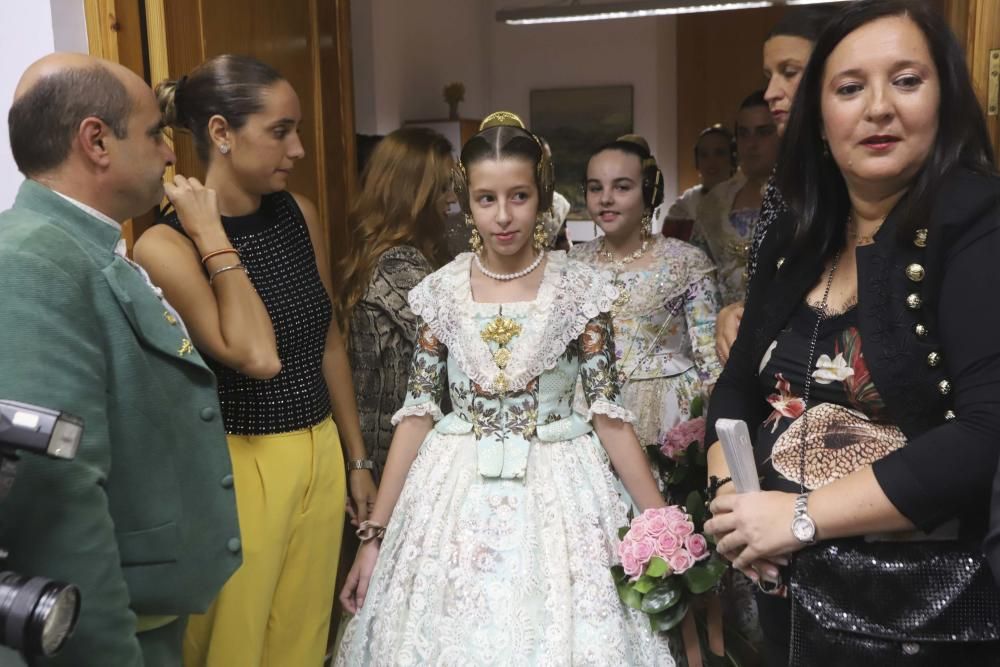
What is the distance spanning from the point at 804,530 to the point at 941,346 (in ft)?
1.09

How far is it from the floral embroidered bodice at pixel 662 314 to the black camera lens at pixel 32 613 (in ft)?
7.33

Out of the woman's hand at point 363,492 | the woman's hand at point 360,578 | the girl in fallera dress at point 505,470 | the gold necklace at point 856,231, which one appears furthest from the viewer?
the woman's hand at point 363,492

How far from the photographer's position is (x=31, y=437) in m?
1.04

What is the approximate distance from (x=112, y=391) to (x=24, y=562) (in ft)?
0.91

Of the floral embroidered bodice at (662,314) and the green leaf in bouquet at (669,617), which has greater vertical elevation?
the floral embroidered bodice at (662,314)

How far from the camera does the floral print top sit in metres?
1.42

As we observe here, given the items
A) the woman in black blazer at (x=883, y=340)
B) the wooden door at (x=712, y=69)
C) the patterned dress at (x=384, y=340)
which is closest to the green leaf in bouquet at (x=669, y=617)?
the woman in black blazer at (x=883, y=340)

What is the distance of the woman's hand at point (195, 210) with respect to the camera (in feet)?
6.20

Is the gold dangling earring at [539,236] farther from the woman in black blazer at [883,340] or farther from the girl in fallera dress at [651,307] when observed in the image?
the girl in fallera dress at [651,307]

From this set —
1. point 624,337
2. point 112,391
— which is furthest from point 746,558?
point 624,337

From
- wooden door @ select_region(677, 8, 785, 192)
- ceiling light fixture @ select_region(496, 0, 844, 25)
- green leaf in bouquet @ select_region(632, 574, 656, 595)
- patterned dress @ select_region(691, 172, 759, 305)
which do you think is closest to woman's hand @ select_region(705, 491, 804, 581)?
green leaf in bouquet @ select_region(632, 574, 656, 595)

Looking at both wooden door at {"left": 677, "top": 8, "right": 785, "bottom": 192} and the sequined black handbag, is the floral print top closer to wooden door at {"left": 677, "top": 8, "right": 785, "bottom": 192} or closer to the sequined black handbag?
the sequined black handbag

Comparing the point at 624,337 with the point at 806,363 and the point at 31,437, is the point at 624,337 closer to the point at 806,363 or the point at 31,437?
the point at 806,363

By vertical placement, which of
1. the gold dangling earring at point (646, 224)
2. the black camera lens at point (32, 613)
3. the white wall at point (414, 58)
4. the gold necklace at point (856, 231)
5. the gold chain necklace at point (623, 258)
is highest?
the white wall at point (414, 58)
